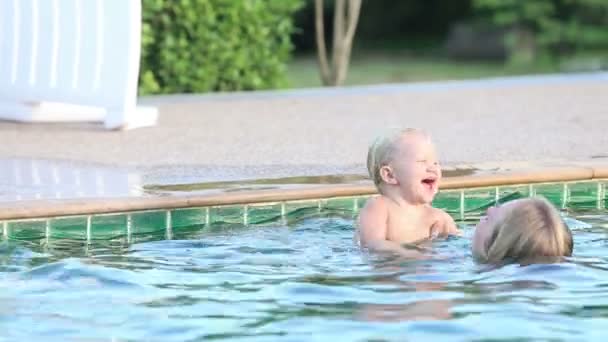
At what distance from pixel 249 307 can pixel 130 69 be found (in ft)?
11.6

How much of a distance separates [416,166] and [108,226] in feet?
3.75

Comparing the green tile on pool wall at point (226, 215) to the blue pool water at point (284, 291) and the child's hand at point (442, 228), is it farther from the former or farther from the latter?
the child's hand at point (442, 228)

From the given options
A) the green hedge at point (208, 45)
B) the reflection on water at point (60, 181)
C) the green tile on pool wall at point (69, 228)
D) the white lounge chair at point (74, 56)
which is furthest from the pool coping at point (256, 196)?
the green hedge at point (208, 45)

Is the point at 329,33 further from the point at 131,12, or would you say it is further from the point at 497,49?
the point at 131,12

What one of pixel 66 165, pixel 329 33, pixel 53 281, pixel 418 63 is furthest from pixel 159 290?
pixel 329 33

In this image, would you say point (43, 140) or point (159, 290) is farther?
point (43, 140)

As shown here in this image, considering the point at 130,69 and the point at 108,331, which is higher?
the point at 130,69

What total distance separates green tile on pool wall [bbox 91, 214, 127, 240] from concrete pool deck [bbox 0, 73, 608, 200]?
31 centimetres

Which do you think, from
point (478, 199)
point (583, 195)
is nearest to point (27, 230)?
point (478, 199)

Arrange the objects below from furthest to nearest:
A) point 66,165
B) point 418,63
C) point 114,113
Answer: point 418,63, point 114,113, point 66,165

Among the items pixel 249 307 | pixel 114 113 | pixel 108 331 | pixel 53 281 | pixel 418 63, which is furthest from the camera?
pixel 418 63

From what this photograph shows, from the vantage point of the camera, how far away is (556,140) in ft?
23.9

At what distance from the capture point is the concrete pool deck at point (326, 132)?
6.59 m

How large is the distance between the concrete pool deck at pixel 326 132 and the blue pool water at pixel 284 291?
29.7 inches
